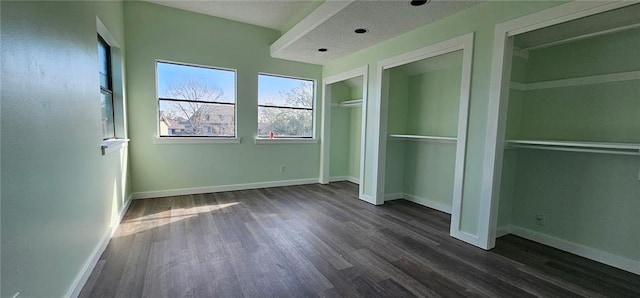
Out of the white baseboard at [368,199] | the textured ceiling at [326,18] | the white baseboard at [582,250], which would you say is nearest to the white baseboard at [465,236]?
the white baseboard at [582,250]

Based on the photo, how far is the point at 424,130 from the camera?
13.9 feet

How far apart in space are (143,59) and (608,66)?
5539 millimetres

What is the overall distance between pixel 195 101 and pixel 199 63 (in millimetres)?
621

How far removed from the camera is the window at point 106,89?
3.12 m

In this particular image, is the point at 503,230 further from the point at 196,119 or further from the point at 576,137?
the point at 196,119

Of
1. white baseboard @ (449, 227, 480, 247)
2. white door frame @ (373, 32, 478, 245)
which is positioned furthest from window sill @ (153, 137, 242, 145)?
white baseboard @ (449, 227, 480, 247)

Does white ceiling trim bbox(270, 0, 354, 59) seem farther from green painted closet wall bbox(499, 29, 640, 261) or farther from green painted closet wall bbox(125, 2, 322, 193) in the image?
green painted closet wall bbox(499, 29, 640, 261)

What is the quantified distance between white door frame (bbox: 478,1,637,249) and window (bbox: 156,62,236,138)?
3.85m

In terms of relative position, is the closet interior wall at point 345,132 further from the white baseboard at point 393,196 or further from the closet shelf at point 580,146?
the closet shelf at point 580,146

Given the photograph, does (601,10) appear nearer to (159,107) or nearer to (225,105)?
(225,105)

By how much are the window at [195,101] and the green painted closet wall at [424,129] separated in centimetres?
279

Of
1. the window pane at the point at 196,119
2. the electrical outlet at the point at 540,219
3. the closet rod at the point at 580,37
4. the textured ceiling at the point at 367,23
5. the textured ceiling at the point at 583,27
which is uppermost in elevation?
the textured ceiling at the point at 367,23

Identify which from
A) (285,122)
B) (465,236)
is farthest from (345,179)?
(465,236)

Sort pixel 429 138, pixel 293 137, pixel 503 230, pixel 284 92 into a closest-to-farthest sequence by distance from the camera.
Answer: pixel 503 230 < pixel 429 138 < pixel 284 92 < pixel 293 137
